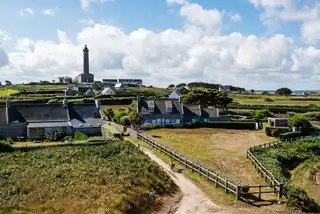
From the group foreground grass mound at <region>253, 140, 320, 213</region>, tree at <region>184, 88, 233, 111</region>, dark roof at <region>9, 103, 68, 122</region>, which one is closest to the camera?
foreground grass mound at <region>253, 140, 320, 213</region>

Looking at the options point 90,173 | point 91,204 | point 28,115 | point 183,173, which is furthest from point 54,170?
point 28,115

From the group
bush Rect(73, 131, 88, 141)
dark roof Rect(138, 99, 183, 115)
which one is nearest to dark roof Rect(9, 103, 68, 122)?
bush Rect(73, 131, 88, 141)

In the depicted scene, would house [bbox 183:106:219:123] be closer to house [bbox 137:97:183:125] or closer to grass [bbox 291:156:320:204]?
house [bbox 137:97:183:125]

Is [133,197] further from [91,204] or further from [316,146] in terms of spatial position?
[316,146]

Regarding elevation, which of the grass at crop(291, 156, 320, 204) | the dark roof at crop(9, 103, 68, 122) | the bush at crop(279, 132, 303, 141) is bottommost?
the grass at crop(291, 156, 320, 204)

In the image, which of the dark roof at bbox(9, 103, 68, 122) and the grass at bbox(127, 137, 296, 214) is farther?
the dark roof at bbox(9, 103, 68, 122)
